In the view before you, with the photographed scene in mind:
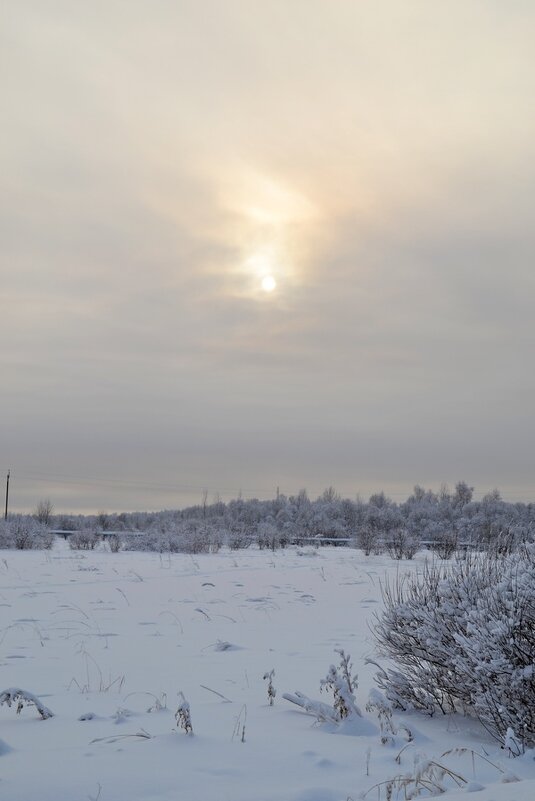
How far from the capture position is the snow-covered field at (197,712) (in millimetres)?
3625

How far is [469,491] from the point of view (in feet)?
255

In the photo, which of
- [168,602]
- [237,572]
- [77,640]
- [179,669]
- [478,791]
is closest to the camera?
[478,791]

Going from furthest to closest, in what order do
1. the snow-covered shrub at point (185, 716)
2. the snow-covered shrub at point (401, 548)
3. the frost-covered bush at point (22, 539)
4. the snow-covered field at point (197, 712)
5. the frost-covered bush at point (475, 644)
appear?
the frost-covered bush at point (22, 539) < the snow-covered shrub at point (401, 548) < the frost-covered bush at point (475, 644) < the snow-covered shrub at point (185, 716) < the snow-covered field at point (197, 712)

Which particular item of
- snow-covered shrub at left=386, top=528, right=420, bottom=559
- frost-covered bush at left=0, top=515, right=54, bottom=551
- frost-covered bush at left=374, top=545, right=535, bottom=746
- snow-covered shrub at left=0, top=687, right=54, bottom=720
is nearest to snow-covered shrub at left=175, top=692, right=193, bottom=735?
snow-covered shrub at left=0, top=687, right=54, bottom=720

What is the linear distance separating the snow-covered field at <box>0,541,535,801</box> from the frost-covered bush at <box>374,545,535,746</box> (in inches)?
9.3

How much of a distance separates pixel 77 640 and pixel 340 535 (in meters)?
38.4

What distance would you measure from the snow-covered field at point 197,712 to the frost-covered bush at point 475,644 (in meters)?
0.24

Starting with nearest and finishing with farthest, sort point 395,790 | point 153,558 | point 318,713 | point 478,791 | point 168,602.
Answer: point 478,791 < point 395,790 < point 318,713 < point 168,602 < point 153,558

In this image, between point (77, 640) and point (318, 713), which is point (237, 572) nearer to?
point (77, 640)

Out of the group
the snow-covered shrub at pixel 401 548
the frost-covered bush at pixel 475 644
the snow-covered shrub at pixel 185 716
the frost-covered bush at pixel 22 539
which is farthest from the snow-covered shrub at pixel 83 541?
the snow-covered shrub at pixel 185 716

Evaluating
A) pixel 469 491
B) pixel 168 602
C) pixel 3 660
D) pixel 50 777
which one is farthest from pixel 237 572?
pixel 469 491

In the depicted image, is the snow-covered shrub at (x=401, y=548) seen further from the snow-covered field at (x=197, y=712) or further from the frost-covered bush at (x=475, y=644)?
the frost-covered bush at (x=475, y=644)

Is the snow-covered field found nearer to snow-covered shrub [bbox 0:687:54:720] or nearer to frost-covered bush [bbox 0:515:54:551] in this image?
snow-covered shrub [bbox 0:687:54:720]

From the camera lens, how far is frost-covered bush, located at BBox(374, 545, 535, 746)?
14.8 ft
